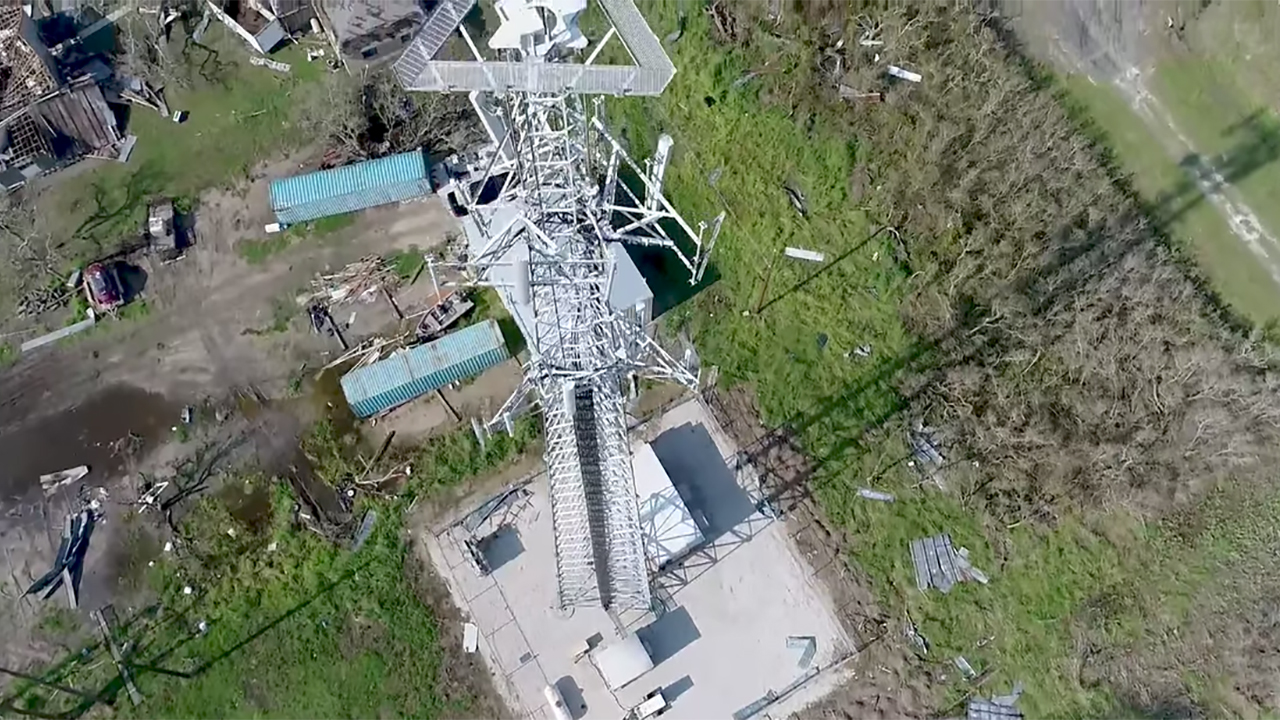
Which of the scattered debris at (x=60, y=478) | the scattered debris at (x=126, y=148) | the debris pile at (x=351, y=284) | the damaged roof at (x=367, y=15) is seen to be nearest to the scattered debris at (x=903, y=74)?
the damaged roof at (x=367, y=15)

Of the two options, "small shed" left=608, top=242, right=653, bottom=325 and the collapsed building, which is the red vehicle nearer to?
the collapsed building

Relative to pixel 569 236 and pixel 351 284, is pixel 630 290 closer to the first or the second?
pixel 569 236

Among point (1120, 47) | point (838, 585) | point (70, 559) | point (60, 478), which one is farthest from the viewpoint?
point (1120, 47)

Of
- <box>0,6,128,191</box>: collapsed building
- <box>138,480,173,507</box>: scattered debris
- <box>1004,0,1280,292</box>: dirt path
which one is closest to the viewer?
<box>138,480,173,507</box>: scattered debris

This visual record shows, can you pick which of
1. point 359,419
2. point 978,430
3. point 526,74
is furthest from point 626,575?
point 526,74

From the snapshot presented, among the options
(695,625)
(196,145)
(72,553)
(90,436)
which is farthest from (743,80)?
(72,553)

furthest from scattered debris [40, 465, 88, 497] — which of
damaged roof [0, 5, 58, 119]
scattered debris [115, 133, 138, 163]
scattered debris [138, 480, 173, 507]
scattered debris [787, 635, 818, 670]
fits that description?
scattered debris [787, 635, 818, 670]

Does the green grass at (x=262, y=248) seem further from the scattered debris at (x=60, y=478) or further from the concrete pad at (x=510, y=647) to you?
the concrete pad at (x=510, y=647)

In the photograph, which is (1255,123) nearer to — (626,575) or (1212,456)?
(1212,456)
